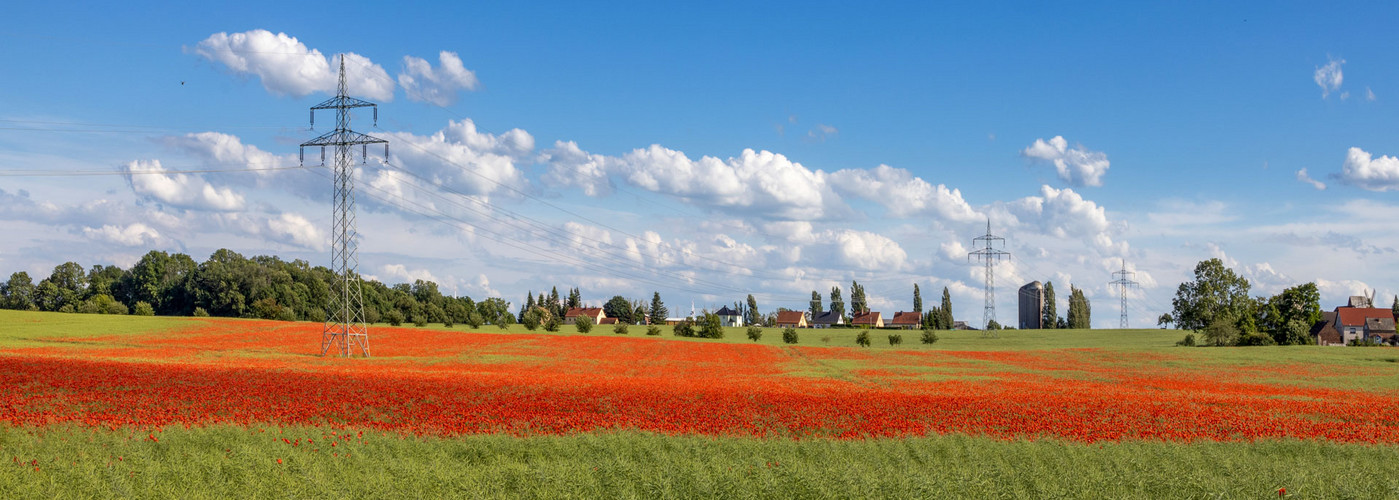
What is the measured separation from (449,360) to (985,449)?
40.3 m

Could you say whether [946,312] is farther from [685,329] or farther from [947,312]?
[685,329]

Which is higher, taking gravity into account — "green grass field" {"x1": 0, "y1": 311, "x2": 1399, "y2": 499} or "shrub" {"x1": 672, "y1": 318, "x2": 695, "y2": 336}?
"green grass field" {"x1": 0, "y1": 311, "x2": 1399, "y2": 499}

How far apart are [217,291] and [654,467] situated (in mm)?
143256

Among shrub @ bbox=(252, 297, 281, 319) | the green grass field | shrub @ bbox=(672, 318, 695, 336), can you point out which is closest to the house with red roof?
shrub @ bbox=(672, 318, 695, 336)

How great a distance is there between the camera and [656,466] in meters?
13.6

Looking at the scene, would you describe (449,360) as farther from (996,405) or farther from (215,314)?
(215,314)

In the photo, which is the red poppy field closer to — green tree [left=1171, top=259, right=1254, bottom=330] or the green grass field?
the green grass field

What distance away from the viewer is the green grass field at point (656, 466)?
11.9 metres

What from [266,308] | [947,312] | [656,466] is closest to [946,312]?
[947,312]

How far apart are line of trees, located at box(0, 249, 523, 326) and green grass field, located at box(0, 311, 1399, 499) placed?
108370 millimetres

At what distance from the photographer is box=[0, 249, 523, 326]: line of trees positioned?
13350 centimetres

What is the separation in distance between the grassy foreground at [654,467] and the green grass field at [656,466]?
36 millimetres

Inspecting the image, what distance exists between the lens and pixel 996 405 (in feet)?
76.8

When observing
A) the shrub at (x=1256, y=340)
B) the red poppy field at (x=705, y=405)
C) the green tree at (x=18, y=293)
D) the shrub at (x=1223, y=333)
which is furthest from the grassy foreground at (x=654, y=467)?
the green tree at (x=18, y=293)
